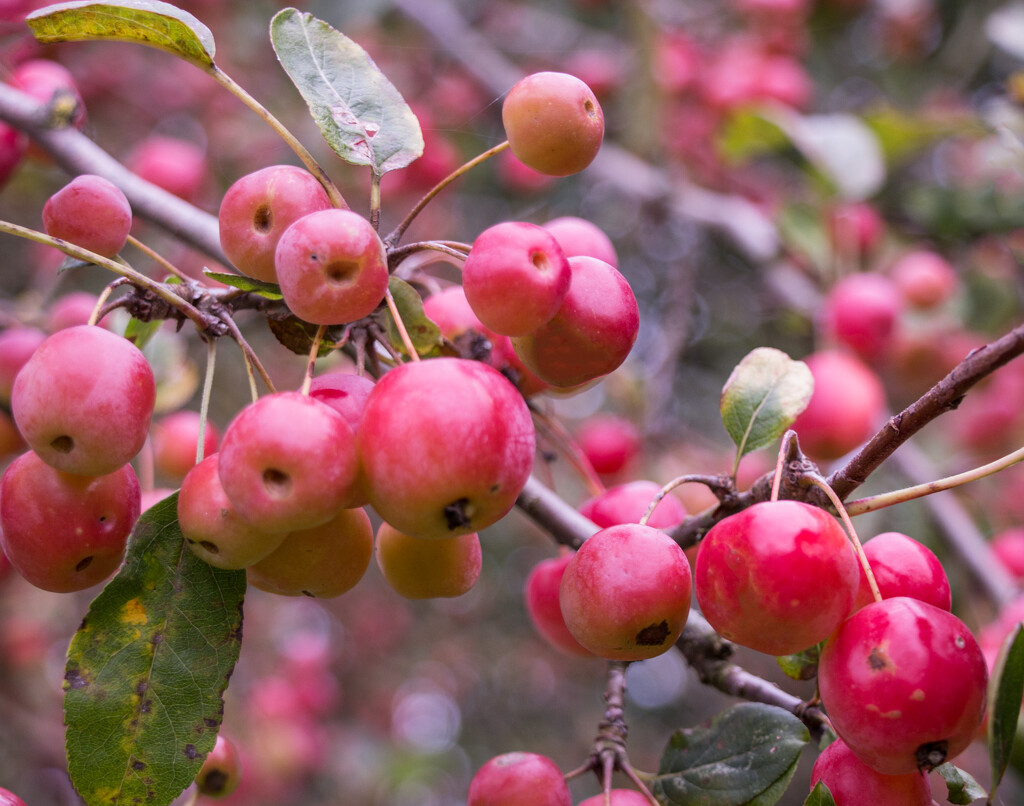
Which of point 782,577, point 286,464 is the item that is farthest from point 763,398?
point 286,464

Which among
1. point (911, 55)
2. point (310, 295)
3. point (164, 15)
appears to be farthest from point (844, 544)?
point (911, 55)

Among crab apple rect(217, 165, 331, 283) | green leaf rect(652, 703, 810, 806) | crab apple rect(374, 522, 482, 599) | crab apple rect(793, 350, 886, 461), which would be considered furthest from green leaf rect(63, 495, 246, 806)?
crab apple rect(793, 350, 886, 461)

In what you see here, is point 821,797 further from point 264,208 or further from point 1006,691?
point 264,208

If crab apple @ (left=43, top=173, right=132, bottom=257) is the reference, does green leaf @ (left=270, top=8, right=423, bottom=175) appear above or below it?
above

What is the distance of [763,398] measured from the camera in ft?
2.86

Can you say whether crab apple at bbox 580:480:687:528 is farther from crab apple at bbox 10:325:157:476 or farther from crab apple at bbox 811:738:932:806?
crab apple at bbox 10:325:157:476

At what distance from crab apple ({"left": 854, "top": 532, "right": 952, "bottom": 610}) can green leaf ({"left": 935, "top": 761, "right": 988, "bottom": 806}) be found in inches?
6.1

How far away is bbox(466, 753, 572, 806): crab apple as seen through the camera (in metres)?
0.77

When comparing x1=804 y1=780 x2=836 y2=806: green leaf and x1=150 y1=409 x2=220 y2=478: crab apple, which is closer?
x1=804 y1=780 x2=836 y2=806: green leaf

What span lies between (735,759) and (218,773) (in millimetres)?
558

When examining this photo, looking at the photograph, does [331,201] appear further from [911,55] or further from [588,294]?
[911,55]

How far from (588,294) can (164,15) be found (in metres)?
0.47

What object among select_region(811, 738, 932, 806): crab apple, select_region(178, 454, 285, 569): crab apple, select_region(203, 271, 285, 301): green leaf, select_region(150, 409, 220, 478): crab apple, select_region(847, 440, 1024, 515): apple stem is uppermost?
select_region(847, 440, 1024, 515): apple stem

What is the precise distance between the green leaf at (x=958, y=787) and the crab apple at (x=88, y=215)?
0.92 meters
